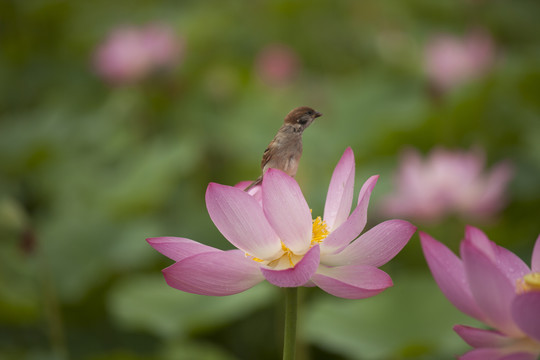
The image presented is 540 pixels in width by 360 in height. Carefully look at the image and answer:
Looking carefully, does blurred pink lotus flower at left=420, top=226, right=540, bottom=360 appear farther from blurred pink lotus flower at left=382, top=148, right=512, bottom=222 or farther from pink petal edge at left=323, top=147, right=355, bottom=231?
blurred pink lotus flower at left=382, top=148, right=512, bottom=222

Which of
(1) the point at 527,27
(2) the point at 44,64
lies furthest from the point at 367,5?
(2) the point at 44,64

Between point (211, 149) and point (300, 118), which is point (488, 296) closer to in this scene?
point (300, 118)

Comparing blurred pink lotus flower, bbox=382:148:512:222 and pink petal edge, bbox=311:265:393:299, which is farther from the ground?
blurred pink lotus flower, bbox=382:148:512:222

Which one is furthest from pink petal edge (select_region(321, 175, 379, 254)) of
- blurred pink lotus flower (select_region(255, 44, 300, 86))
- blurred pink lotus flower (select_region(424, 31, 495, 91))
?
blurred pink lotus flower (select_region(255, 44, 300, 86))

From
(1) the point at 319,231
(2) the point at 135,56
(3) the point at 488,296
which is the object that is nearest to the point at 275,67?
(2) the point at 135,56

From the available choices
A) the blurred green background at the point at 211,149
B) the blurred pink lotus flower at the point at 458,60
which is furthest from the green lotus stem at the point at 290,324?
the blurred pink lotus flower at the point at 458,60

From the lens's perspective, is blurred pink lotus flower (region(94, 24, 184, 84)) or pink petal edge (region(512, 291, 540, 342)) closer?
pink petal edge (region(512, 291, 540, 342))
